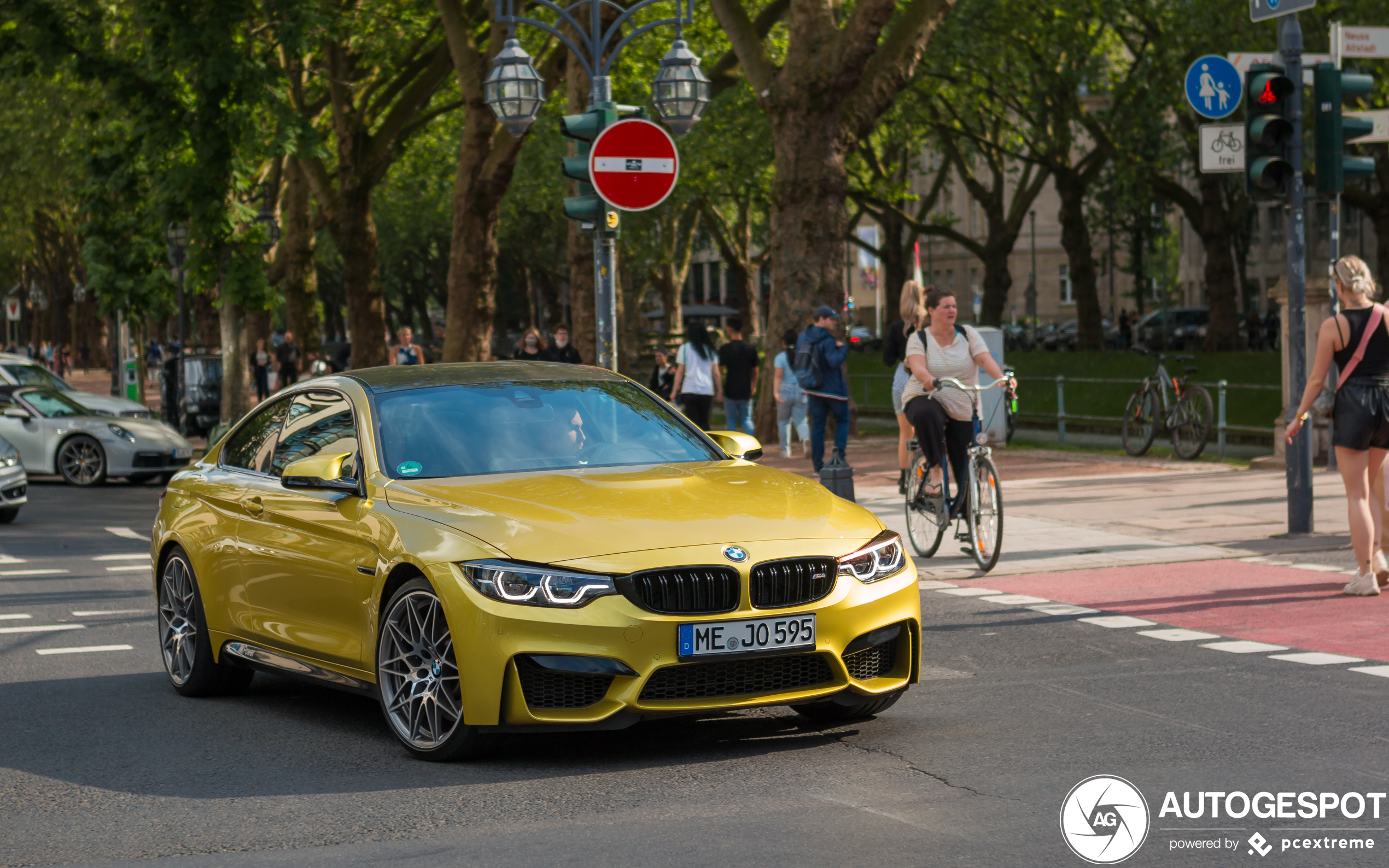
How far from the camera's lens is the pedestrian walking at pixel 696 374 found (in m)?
22.0

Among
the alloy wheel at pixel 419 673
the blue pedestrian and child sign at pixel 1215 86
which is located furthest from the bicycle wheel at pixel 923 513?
the alloy wheel at pixel 419 673

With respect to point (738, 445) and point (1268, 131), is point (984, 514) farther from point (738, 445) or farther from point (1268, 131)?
point (738, 445)

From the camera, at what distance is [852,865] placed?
4.90 m

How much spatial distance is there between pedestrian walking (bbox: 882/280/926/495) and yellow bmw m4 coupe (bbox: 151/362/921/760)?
5.01 metres

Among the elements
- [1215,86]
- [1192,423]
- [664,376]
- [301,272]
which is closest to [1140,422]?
[1192,423]

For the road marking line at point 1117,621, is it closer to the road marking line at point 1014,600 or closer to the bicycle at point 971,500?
the road marking line at point 1014,600

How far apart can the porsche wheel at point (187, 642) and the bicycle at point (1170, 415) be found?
14.6m

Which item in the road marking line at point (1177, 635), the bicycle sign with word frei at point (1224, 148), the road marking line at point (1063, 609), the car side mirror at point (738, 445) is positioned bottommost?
Answer: the road marking line at point (1063, 609)

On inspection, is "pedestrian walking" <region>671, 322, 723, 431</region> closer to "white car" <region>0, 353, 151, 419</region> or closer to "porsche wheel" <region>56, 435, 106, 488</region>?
"porsche wheel" <region>56, 435, 106, 488</region>

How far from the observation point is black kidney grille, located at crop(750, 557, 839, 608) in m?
6.17

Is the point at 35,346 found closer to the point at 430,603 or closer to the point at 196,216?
the point at 196,216

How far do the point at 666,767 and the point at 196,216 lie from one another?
20.6m

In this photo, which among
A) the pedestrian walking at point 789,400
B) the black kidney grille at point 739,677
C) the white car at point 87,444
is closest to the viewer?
the black kidney grille at point 739,677

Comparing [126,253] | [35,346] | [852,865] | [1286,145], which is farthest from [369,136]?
[35,346]
